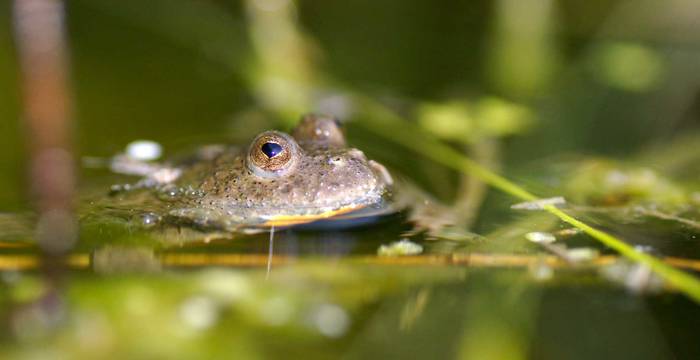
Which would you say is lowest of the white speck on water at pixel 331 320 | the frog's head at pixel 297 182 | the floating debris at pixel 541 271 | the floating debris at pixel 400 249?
the white speck on water at pixel 331 320

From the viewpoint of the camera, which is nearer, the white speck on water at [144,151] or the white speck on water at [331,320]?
the white speck on water at [331,320]

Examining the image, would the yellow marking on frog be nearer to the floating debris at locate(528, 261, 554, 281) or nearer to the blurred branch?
the floating debris at locate(528, 261, 554, 281)

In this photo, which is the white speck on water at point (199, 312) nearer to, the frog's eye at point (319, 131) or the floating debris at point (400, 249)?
the floating debris at point (400, 249)

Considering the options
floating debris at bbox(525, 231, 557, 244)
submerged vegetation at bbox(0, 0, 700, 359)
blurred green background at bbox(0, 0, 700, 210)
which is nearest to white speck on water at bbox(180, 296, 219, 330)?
submerged vegetation at bbox(0, 0, 700, 359)

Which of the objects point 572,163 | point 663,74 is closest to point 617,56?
point 663,74

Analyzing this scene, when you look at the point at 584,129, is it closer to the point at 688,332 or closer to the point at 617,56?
the point at 617,56


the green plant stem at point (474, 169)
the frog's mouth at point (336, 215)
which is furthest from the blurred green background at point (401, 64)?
the frog's mouth at point (336, 215)
